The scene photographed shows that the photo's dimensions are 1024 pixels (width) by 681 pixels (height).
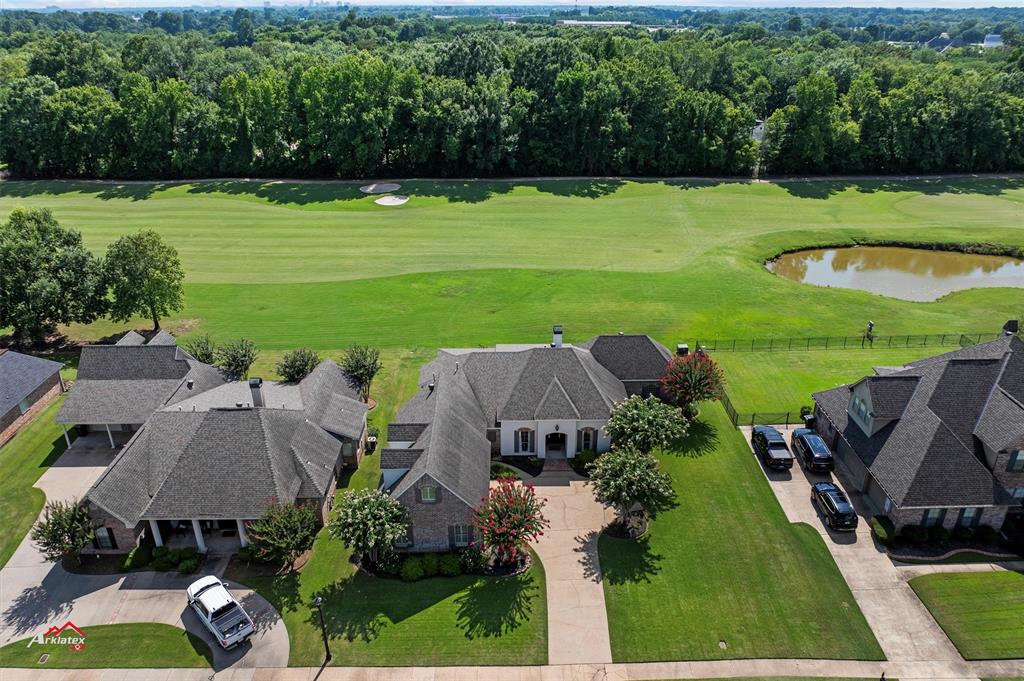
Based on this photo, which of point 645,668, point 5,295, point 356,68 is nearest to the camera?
point 645,668

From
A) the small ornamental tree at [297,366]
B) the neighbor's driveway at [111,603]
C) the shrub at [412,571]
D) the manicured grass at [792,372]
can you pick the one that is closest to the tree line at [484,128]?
the manicured grass at [792,372]

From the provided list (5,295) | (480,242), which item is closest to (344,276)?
(480,242)

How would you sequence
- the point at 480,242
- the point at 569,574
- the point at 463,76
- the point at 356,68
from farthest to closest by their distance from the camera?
the point at 463,76 → the point at 356,68 → the point at 480,242 → the point at 569,574

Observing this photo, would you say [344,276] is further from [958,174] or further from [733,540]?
[958,174]

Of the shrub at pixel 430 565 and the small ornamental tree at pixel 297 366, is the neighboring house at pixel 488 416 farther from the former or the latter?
the small ornamental tree at pixel 297 366

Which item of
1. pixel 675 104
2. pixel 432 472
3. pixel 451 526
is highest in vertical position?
pixel 675 104

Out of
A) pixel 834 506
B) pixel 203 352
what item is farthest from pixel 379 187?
pixel 834 506
